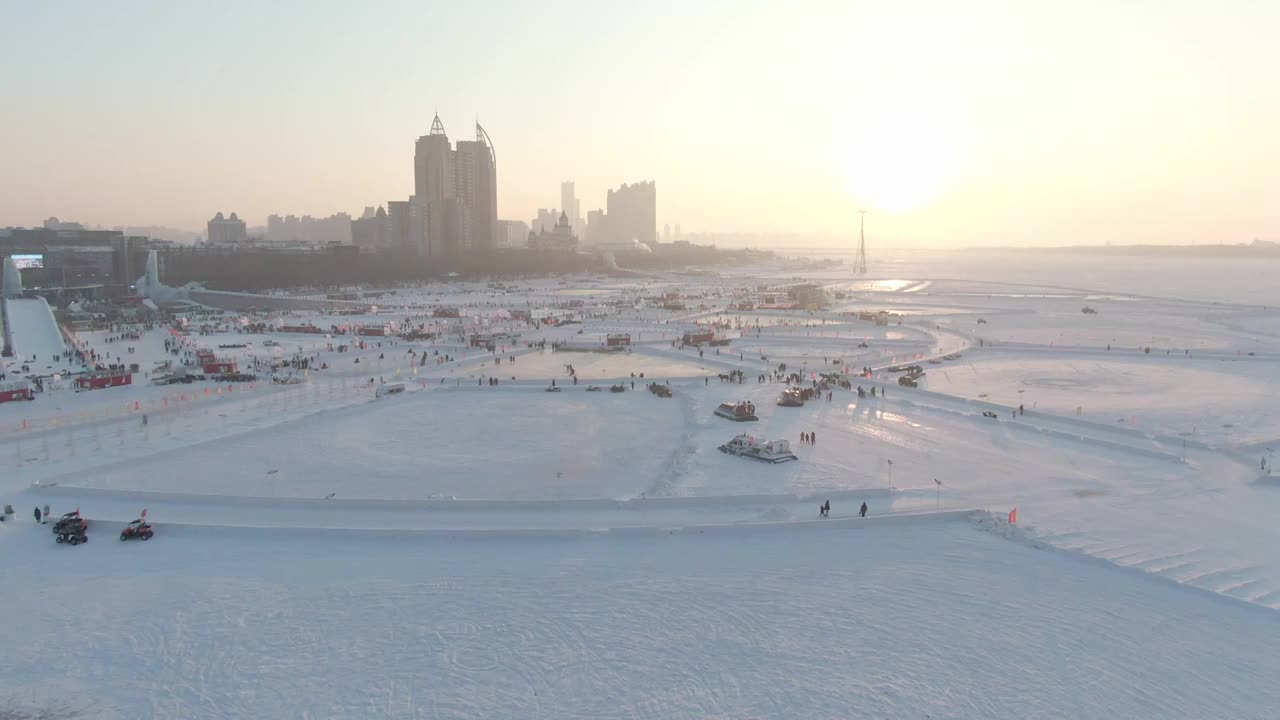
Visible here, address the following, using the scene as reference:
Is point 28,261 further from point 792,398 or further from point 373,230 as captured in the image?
point 373,230

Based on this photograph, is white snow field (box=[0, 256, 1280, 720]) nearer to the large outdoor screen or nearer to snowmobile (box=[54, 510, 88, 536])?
snowmobile (box=[54, 510, 88, 536])

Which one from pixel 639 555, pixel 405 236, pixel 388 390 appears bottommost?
pixel 639 555

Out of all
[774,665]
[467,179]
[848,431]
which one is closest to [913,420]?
[848,431]

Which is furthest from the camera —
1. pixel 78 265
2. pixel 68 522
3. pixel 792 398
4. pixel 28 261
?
pixel 78 265

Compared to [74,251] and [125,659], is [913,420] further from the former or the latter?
[74,251]

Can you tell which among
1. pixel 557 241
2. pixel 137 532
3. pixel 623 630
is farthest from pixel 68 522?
pixel 557 241

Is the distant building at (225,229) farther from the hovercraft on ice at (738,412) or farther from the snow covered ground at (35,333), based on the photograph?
the hovercraft on ice at (738,412)

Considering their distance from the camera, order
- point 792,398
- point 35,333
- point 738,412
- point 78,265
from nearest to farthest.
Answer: point 738,412 → point 792,398 → point 35,333 → point 78,265
